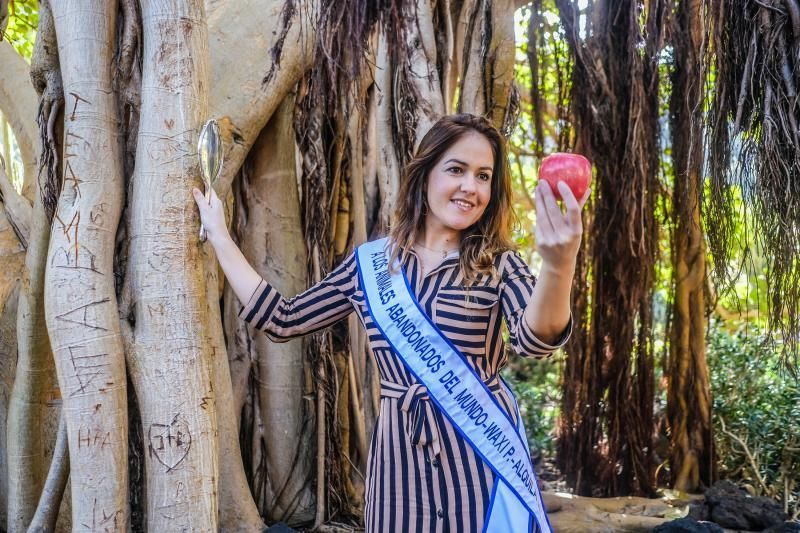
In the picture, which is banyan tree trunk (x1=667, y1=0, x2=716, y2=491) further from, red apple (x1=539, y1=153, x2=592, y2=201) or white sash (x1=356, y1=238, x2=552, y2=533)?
red apple (x1=539, y1=153, x2=592, y2=201)

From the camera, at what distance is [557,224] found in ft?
4.80

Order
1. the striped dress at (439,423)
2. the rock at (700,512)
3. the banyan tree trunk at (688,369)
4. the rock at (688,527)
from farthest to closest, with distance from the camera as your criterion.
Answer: the banyan tree trunk at (688,369), the rock at (700,512), the rock at (688,527), the striped dress at (439,423)

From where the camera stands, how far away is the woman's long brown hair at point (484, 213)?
79.2 inches

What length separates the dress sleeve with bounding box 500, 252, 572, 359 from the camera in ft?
5.50

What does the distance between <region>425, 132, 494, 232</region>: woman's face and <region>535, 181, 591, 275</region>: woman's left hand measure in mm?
504

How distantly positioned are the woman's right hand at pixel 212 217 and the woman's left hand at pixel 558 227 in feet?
3.45

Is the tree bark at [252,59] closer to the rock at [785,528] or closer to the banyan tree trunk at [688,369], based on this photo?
the banyan tree trunk at [688,369]

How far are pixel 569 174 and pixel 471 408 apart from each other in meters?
0.64

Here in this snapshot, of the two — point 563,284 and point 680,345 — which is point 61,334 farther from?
point 680,345

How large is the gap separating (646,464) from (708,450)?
0.42m

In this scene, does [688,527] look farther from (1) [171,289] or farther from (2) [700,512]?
(1) [171,289]

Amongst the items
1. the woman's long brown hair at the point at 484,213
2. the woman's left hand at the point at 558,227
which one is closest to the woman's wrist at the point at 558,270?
the woman's left hand at the point at 558,227

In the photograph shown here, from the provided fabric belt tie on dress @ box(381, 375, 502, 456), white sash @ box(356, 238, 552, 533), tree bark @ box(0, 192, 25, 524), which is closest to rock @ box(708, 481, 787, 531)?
white sash @ box(356, 238, 552, 533)

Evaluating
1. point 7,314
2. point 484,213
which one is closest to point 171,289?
point 484,213
